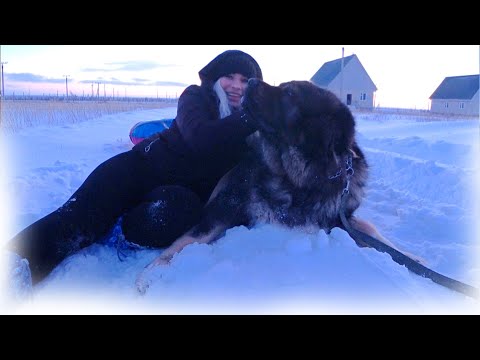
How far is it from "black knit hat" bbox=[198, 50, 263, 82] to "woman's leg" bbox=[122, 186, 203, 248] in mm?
1104

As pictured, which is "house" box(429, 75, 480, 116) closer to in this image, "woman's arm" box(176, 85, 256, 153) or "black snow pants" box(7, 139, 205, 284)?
"woman's arm" box(176, 85, 256, 153)

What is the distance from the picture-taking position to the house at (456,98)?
29.1 ft

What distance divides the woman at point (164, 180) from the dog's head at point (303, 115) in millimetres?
155

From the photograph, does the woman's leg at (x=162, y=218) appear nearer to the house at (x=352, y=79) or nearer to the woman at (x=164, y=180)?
the woman at (x=164, y=180)

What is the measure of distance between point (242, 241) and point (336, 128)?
938 millimetres

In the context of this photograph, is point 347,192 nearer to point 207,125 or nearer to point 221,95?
point 207,125

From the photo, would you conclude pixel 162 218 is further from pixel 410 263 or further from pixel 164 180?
pixel 410 263

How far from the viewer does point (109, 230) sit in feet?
9.00

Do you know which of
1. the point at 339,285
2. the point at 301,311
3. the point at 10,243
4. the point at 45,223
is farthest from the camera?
the point at 45,223

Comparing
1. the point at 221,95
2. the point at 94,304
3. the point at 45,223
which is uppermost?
the point at 221,95

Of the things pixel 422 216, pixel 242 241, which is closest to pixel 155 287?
pixel 242 241

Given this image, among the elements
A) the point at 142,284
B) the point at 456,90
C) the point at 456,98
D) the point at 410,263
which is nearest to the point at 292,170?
the point at 410,263

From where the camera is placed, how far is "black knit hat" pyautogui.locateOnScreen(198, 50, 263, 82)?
10.1ft

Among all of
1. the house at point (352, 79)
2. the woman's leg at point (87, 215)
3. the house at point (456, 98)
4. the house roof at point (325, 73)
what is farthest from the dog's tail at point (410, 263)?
the house at point (456, 98)
